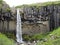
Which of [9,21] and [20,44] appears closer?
[20,44]

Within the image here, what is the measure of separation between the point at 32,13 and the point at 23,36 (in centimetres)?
332

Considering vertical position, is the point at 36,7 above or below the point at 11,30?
above

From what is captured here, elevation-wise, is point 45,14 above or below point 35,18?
above

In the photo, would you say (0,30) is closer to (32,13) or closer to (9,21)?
(9,21)

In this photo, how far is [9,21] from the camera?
41.5 meters

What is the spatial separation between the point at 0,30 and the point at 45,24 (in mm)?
6119

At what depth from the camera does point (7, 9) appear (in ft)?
133

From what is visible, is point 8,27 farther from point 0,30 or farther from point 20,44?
point 20,44

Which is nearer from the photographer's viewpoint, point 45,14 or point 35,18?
point 45,14

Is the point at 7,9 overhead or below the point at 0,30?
overhead

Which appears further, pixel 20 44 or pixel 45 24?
pixel 45 24

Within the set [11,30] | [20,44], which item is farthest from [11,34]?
[20,44]

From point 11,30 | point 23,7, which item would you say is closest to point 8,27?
point 11,30

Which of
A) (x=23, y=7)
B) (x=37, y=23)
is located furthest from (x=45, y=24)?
(x=23, y=7)
